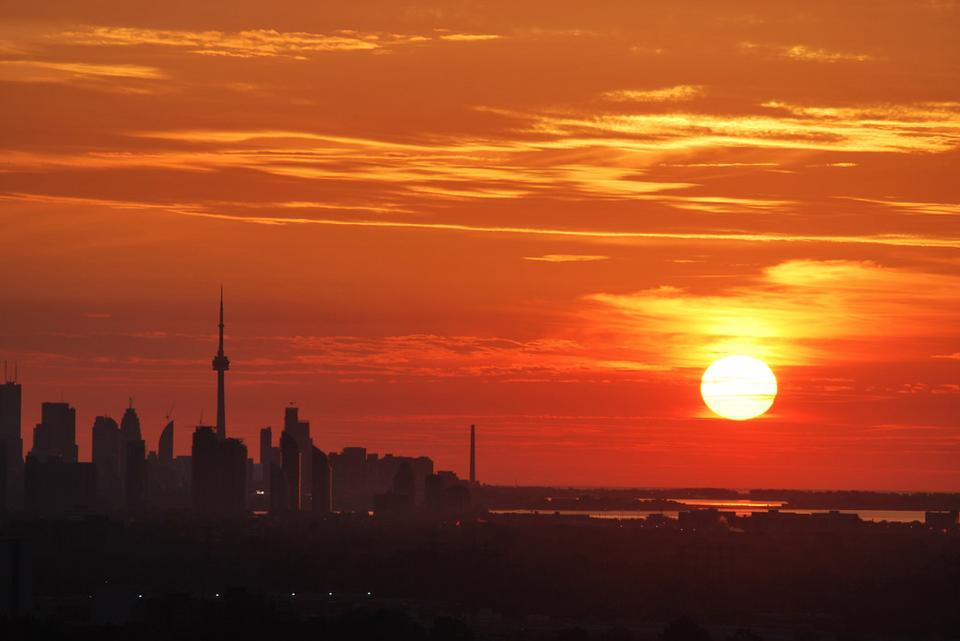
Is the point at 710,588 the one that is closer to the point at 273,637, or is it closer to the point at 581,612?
the point at 581,612

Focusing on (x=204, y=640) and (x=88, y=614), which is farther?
(x=88, y=614)

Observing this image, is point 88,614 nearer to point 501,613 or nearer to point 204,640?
point 204,640

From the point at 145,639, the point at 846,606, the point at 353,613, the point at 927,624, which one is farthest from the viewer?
the point at 846,606

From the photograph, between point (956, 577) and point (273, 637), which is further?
point (956, 577)

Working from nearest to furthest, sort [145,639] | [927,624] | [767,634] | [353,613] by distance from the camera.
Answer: [145,639], [353,613], [767,634], [927,624]

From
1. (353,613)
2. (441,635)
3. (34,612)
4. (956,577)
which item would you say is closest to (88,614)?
(34,612)

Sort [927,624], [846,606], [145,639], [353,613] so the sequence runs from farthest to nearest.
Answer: [846,606], [927,624], [353,613], [145,639]

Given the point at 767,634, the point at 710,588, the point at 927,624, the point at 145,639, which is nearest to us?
the point at 145,639

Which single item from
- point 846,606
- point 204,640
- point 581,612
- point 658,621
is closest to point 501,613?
point 581,612
